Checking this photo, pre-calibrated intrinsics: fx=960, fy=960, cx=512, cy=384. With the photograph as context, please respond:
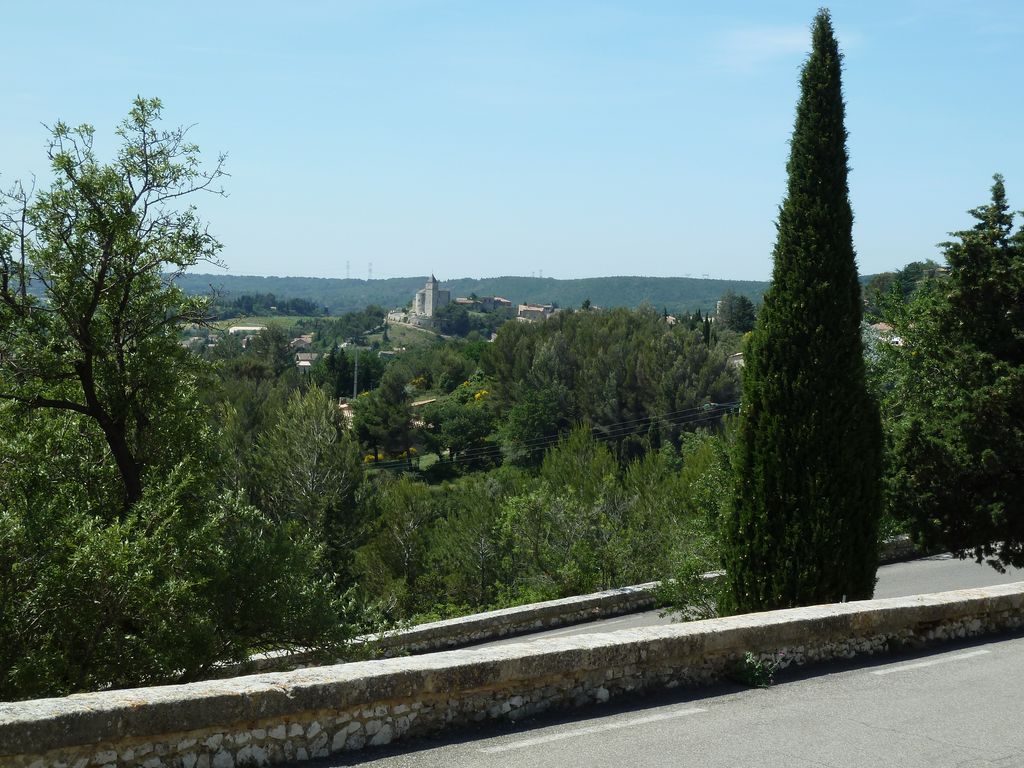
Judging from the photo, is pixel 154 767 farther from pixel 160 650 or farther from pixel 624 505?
pixel 624 505

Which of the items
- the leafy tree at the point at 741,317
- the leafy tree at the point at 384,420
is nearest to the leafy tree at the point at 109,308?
the leafy tree at the point at 384,420

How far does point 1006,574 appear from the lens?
15.6 metres

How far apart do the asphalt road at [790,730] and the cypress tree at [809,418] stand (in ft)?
9.36

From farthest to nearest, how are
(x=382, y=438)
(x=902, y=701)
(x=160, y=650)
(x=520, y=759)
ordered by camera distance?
1. (x=382, y=438)
2. (x=160, y=650)
3. (x=902, y=701)
4. (x=520, y=759)

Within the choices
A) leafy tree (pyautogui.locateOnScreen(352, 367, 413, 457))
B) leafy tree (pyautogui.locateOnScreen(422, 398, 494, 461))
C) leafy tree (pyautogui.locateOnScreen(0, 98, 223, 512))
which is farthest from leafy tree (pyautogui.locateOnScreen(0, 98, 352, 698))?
leafy tree (pyautogui.locateOnScreen(422, 398, 494, 461))

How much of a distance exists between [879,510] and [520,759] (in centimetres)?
641

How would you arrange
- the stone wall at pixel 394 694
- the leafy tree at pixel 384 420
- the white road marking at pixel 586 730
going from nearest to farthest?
the stone wall at pixel 394 694
the white road marking at pixel 586 730
the leafy tree at pixel 384 420

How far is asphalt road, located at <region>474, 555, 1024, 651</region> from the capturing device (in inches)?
601

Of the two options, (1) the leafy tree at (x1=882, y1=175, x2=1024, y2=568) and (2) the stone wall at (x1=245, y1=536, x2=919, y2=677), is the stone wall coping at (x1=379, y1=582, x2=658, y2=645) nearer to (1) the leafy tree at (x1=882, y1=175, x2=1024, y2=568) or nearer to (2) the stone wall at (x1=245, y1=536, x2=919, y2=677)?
(2) the stone wall at (x1=245, y1=536, x2=919, y2=677)

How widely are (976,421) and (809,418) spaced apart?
5183 millimetres

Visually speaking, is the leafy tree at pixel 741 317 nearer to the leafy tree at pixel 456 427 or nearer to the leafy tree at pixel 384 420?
the leafy tree at pixel 456 427

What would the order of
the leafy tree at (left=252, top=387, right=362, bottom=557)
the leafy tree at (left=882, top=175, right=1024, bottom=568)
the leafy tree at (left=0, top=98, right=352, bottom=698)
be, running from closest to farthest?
the leafy tree at (left=0, top=98, right=352, bottom=698) < the leafy tree at (left=882, top=175, right=1024, bottom=568) < the leafy tree at (left=252, top=387, right=362, bottom=557)

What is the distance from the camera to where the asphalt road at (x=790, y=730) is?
5262 millimetres

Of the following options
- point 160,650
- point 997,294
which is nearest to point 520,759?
point 160,650
